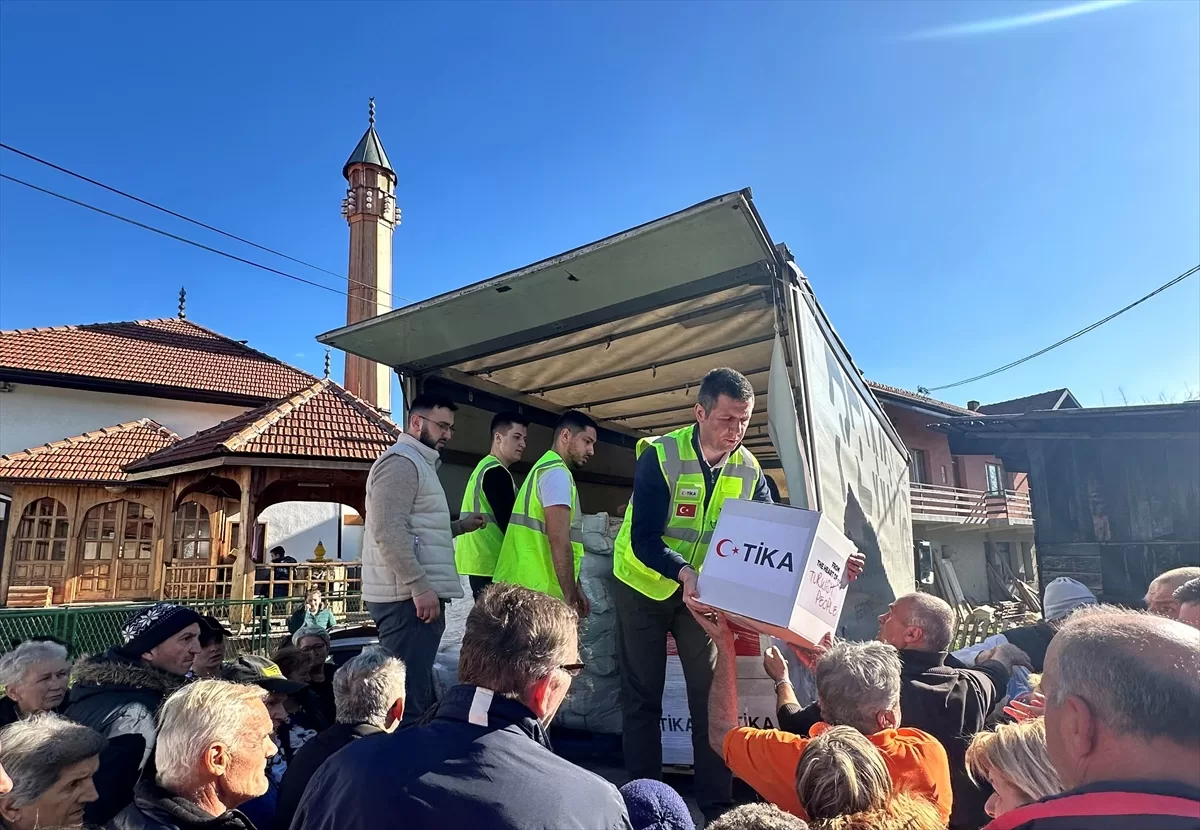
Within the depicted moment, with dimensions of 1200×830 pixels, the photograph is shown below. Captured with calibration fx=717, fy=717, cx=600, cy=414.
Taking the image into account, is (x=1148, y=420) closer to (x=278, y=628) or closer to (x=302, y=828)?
(x=302, y=828)

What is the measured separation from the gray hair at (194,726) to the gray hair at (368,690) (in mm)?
A: 399

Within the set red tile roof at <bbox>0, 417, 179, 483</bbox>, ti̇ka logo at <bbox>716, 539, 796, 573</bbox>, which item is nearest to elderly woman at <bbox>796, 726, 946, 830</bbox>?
ti̇ka logo at <bbox>716, 539, 796, 573</bbox>

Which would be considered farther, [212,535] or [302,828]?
[212,535]

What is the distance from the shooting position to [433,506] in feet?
12.3

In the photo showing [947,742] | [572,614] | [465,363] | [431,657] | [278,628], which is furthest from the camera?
[278,628]

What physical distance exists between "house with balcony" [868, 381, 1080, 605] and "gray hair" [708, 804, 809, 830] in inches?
926

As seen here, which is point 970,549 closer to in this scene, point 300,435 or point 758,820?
point 300,435

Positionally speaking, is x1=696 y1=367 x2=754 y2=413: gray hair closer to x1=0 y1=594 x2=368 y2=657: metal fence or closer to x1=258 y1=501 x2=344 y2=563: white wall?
x1=0 y1=594 x2=368 y2=657: metal fence

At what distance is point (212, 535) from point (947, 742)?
626 inches

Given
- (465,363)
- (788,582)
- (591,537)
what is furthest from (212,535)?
(788,582)

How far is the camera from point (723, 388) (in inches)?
124

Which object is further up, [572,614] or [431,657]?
[572,614]

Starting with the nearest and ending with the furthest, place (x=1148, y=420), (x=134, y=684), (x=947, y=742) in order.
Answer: (x=947, y=742), (x=134, y=684), (x=1148, y=420)

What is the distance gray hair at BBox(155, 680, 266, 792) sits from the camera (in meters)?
2.02
